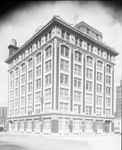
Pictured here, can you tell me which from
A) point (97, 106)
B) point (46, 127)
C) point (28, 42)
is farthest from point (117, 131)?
point (28, 42)

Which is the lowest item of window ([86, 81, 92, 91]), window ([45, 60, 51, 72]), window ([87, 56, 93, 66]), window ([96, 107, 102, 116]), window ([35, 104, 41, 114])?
window ([96, 107, 102, 116])

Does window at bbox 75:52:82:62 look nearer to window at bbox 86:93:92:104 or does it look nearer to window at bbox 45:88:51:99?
window at bbox 86:93:92:104

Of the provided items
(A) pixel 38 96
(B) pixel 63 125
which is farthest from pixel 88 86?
(B) pixel 63 125

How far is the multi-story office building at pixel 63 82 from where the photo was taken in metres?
38.9

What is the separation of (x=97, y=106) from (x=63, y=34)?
20.0m

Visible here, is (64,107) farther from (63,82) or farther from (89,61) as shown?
(89,61)

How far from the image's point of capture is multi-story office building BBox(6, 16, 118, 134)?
1532 inches

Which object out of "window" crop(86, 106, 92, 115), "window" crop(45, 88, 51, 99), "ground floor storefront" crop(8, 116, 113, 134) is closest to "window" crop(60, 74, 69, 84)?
"window" crop(45, 88, 51, 99)

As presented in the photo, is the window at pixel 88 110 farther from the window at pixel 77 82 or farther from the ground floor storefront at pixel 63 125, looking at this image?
the window at pixel 77 82

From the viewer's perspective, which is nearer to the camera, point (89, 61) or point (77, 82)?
point (77, 82)

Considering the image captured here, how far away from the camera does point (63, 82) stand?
3975cm

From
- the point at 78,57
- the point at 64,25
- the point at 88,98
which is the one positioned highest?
the point at 64,25

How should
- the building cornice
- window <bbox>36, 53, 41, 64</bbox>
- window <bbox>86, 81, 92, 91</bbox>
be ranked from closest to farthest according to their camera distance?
1. the building cornice
2. window <bbox>36, 53, 41, 64</bbox>
3. window <bbox>86, 81, 92, 91</bbox>

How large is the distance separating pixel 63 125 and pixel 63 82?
8.82 m
